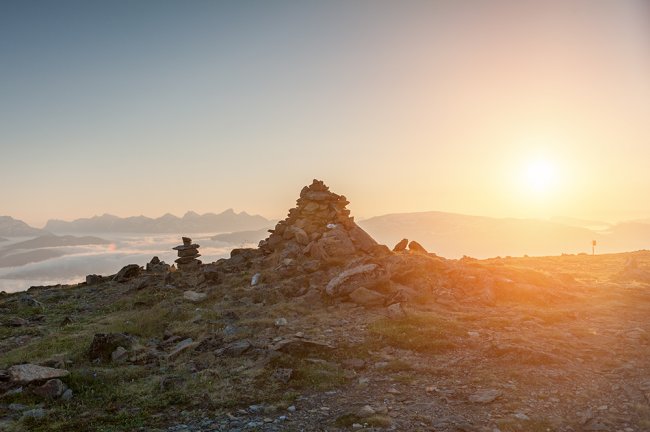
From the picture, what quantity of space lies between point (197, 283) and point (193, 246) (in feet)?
39.8

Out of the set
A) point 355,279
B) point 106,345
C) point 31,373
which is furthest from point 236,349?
point 355,279

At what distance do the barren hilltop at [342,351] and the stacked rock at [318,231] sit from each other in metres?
0.31

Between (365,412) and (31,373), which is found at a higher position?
(31,373)

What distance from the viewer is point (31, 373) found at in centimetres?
1565

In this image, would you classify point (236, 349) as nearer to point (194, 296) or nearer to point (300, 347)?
point (300, 347)

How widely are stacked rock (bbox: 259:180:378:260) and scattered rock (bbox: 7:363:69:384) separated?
19951mm

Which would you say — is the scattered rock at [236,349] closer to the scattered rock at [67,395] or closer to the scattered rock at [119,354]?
the scattered rock at [119,354]

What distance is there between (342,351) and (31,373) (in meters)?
12.1

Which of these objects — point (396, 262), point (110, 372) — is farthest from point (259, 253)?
point (110, 372)

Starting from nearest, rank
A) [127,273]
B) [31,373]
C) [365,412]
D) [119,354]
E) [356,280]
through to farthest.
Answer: [365,412]
[31,373]
[119,354]
[356,280]
[127,273]

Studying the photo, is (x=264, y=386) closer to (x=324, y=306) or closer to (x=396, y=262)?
(x=324, y=306)

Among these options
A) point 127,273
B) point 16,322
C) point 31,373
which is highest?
point 127,273

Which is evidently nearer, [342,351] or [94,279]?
[342,351]

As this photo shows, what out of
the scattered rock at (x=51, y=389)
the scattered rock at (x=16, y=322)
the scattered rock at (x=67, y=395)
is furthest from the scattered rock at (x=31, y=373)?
the scattered rock at (x=16, y=322)
